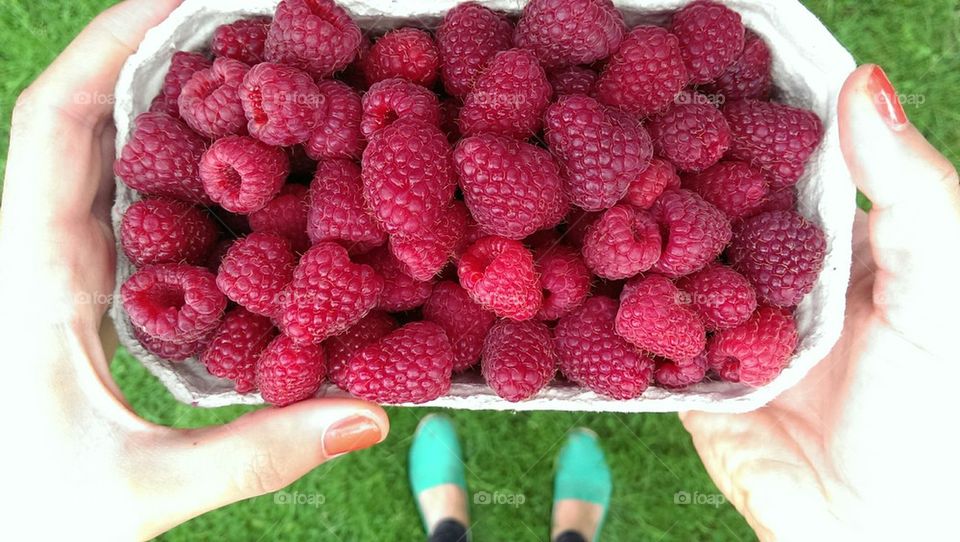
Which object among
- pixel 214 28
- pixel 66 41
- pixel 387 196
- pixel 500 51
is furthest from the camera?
pixel 66 41

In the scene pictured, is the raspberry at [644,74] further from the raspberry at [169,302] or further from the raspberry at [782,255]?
the raspberry at [169,302]

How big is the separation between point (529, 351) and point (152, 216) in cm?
72

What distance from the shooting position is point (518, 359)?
1.17 m

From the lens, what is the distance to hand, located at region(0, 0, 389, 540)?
3.86 feet

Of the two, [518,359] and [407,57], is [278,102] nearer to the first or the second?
[407,57]

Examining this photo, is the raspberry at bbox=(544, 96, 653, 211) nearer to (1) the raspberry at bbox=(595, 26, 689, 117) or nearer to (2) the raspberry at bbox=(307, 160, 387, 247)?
(1) the raspberry at bbox=(595, 26, 689, 117)

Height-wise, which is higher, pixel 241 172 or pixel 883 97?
pixel 883 97

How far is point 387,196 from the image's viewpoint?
1046mm

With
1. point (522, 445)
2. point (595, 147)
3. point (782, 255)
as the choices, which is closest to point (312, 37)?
point (595, 147)

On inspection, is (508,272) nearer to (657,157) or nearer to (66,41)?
(657,157)

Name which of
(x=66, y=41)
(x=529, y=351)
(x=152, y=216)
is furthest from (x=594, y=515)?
(x=66, y=41)

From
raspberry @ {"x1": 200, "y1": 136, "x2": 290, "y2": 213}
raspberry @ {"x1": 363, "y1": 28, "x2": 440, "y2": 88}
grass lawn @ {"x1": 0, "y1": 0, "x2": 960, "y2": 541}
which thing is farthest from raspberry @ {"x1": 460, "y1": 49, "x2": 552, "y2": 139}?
grass lawn @ {"x1": 0, "y1": 0, "x2": 960, "y2": 541}

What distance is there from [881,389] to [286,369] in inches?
46.1

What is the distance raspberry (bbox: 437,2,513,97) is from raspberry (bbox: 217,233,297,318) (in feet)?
1.44
